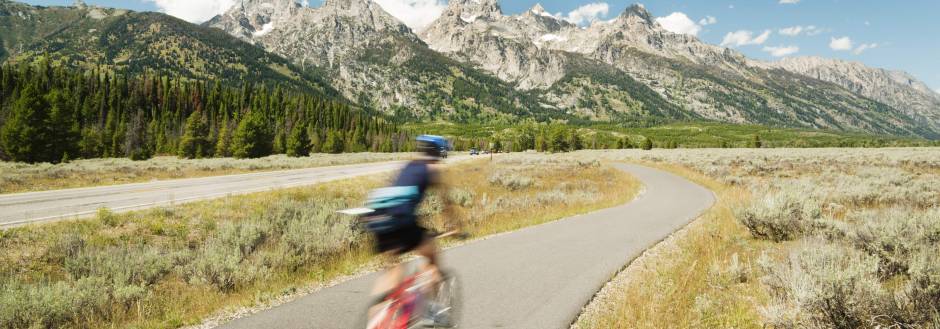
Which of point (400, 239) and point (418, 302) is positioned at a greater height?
point (400, 239)

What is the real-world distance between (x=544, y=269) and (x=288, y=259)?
5.31 meters

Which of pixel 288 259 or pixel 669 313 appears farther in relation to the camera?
pixel 288 259

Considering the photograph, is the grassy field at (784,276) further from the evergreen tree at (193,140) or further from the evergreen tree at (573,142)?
the evergreen tree at (573,142)

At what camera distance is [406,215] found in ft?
16.0

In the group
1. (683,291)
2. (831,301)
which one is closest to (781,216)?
(683,291)

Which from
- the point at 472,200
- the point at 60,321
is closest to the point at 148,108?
the point at 472,200

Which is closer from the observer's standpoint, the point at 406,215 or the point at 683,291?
the point at 406,215

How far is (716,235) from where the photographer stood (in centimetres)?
1089

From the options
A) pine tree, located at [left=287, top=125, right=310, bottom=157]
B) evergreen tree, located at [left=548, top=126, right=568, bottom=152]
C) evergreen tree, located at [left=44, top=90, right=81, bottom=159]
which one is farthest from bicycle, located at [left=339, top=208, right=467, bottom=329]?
evergreen tree, located at [left=548, top=126, right=568, bottom=152]

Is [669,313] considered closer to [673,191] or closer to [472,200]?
[472,200]

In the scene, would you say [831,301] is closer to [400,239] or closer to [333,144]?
[400,239]

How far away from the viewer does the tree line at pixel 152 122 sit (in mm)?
49125

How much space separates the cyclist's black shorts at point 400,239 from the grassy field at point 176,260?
22.6 inches

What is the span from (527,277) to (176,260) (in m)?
7.13
